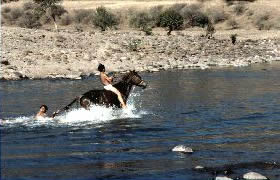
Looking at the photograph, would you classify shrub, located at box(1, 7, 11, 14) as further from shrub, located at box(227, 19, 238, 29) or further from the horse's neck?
the horse's neck

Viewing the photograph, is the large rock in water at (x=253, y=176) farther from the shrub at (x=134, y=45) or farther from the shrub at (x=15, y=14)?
the shrub at (x=15, y=14)

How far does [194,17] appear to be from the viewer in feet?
259

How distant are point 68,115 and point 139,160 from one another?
23.1 ft

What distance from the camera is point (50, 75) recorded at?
35.7 meters

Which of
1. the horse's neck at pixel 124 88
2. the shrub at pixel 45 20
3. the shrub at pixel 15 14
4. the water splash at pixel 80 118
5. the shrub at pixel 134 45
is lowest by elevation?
the water splash at pixel 80 118

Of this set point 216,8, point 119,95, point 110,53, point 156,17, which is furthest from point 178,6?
point 119,95

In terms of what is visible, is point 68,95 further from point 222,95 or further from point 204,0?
point 204,0

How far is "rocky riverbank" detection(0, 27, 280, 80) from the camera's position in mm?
38031

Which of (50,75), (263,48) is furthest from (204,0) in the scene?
(50,75)

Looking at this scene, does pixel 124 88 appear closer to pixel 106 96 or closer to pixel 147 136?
pixel 106 96

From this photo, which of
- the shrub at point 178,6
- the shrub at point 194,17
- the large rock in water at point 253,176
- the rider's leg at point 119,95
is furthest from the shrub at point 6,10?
the large rock in water at point 253,176

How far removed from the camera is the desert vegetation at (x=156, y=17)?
72.0 metres

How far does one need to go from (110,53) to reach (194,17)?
35172mm

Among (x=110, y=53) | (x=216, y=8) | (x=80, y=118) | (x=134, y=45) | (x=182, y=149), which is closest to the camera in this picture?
(x=182, y=149)
